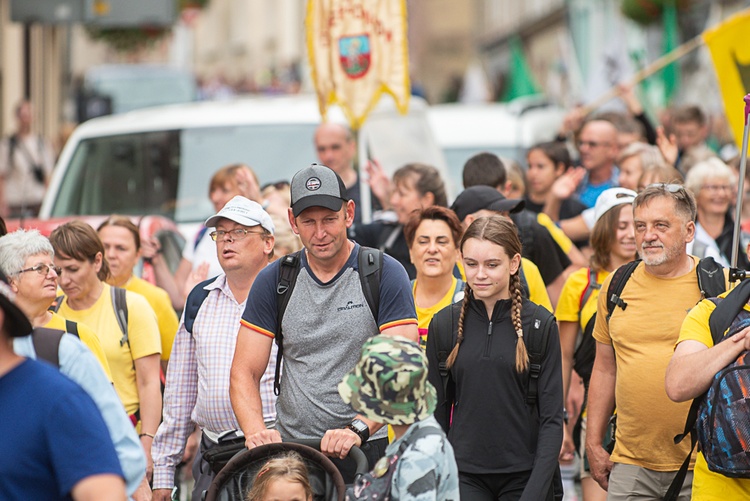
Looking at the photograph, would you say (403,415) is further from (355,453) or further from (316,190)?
(316,190)

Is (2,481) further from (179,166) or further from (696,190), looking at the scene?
(179,166)

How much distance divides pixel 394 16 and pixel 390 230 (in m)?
3.14

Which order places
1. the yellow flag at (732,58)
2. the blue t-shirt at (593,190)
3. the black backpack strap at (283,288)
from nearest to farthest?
the black backpack strap at (283,288), the yellow flag at (732,58), the blue t-shirt at (593,190)

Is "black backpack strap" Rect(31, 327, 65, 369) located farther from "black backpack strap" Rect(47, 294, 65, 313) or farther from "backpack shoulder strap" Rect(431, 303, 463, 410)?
"black backpack strap" Rect(47, 294, 65, 313)

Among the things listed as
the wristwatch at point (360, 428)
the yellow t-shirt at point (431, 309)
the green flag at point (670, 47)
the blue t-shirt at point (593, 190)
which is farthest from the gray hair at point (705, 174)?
the green flag at point (670, 47)

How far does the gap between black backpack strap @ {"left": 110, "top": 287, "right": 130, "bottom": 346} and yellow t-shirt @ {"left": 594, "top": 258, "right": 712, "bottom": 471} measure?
2385 mm

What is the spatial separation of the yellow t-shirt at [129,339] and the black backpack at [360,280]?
4.37ft

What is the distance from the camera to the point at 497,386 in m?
5.78

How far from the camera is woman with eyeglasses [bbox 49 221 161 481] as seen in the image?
22.4 feet

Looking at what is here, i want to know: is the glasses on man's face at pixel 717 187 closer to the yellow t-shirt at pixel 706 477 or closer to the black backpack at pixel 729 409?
the yellow t-shirt at pixel 706 477

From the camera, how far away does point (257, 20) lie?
70.9 metres

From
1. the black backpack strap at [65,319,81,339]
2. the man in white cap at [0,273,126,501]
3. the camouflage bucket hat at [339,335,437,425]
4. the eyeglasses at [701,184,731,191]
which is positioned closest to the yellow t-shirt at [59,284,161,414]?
the black backpack strap at [65,319,81,339]

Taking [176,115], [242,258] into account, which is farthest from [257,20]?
[242,258]

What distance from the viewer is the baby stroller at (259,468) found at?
5.00 meters
